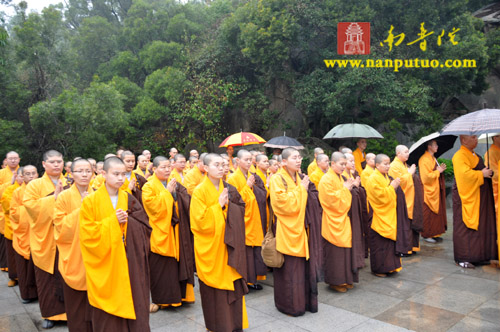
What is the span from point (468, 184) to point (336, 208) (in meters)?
2.79

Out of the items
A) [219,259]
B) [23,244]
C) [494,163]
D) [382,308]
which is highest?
[494,163]

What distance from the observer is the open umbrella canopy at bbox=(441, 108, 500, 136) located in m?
5.32

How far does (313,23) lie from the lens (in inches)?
583

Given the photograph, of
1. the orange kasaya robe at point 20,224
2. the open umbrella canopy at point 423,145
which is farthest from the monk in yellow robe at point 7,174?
the open umbrella canopy at point 423,145

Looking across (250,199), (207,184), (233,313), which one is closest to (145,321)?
(233,313)

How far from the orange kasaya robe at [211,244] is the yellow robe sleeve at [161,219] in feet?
3.43

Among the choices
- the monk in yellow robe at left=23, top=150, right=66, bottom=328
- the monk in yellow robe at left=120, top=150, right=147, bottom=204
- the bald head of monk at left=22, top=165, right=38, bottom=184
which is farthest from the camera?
the bald head of monk at left=22, top=165, right=38, bottom=184

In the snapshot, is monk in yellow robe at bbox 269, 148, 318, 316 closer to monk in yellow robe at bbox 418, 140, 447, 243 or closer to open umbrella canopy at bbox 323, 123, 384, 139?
monk in yellow robe at bbox 418, 140, 447, 243

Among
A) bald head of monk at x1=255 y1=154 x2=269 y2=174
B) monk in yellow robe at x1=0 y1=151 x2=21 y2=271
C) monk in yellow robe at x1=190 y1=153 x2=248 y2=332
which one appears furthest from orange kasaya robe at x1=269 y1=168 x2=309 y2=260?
monk in yellow robe at x1=0 y1=151 x2=21 y2=271

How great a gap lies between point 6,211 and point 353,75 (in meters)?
11.3

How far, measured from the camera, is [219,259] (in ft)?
13.7
